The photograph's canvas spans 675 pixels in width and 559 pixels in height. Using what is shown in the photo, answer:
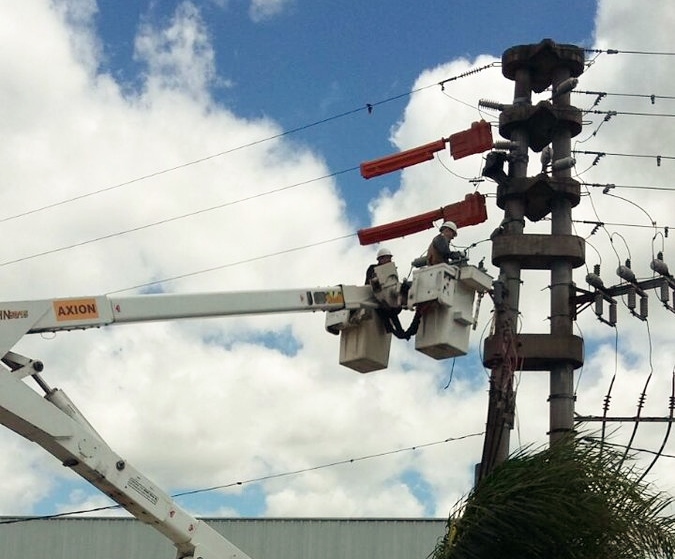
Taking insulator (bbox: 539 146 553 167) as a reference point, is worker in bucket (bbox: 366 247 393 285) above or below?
below

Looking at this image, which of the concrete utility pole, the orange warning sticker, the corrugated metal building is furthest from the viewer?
the corrugated metal building

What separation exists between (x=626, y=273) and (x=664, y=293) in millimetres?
758

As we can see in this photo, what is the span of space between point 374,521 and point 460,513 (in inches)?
706

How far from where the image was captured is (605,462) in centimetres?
998

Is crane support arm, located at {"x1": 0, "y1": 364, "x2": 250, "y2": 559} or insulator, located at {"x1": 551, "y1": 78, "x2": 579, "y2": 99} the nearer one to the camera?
crane support arm, located at {"x1": 0, "y1": 364, "x2": 250, "y2": 559}

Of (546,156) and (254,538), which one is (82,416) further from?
(254,538)

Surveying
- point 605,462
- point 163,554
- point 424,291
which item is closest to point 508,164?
point 424,291

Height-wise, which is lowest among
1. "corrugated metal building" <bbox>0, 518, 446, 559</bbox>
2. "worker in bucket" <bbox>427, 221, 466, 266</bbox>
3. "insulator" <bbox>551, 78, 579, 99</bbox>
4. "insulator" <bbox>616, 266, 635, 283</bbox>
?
"worker in bucket" <bbox>427, 221, 466, 266</bbox>

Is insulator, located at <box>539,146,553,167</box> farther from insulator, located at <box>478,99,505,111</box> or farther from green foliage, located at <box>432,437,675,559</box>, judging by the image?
green foliage, located at <box>432,437,675,559</box>

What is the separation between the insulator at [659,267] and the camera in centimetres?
2053

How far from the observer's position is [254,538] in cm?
2831

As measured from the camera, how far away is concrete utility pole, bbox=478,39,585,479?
19.0 metres

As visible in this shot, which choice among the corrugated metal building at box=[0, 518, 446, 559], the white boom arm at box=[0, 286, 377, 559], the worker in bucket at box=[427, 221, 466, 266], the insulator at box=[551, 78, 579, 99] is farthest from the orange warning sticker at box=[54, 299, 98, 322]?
the corrugated metal building at box=[0, 518, 446, 559]

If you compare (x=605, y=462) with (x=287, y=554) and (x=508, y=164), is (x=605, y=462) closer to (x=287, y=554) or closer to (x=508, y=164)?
(x=508, y=164)
